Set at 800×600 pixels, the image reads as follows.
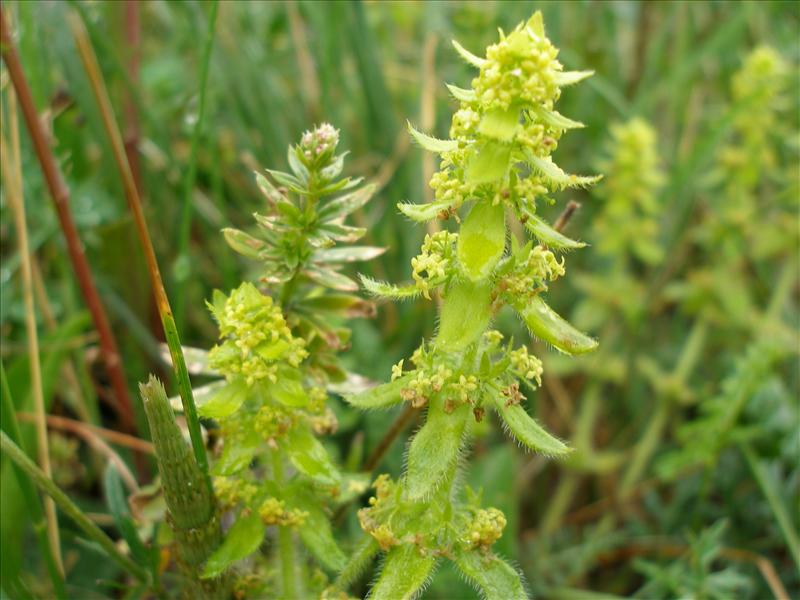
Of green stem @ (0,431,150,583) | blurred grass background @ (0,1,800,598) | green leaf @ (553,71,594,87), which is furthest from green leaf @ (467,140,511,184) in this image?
blurred grass background @ (0,1,800,598)

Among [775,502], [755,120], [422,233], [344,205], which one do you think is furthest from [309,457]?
[755,120]

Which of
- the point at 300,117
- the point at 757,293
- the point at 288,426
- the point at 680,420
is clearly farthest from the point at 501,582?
the point at 757,293

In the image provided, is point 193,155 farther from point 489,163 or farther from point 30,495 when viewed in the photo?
point 489,163

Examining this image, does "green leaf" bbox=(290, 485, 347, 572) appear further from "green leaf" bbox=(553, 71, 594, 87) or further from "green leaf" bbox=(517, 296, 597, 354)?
"green leaf" bbox=(553, 71, 594, 87)

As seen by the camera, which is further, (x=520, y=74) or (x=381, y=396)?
(x=381, y=396)

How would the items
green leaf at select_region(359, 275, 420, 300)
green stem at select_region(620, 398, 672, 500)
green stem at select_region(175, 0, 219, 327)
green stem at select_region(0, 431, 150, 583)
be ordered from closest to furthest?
green leaf at select_region(359, 275, 420, 300) → green stem at select_region(0, 431, 150, 583) → green stem at select_region(175, 0, 219, 327) → green stem at select_region(620, 398, 672, 500)

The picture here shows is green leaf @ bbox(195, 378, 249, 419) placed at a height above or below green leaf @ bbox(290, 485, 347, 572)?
above
